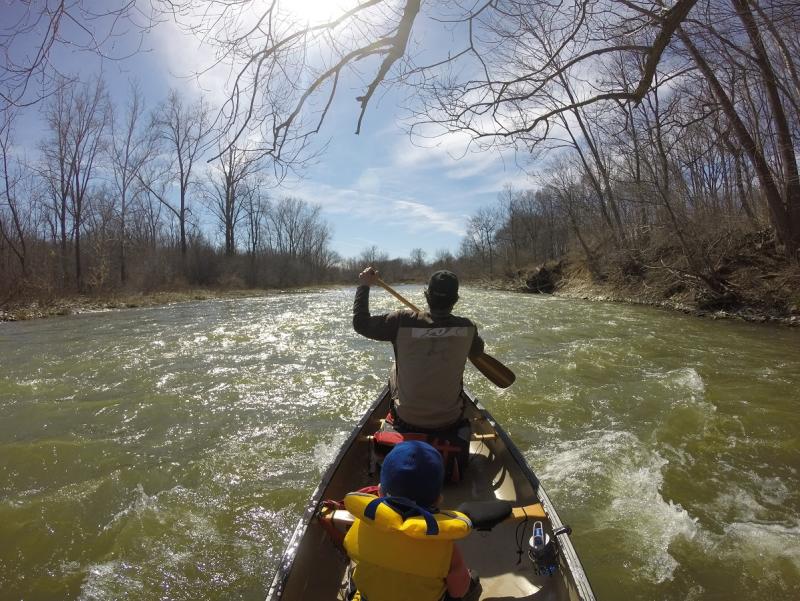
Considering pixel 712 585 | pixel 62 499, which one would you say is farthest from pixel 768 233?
pixel 62 499

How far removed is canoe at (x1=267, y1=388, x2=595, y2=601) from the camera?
7.45ft

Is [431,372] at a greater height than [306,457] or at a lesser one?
greater

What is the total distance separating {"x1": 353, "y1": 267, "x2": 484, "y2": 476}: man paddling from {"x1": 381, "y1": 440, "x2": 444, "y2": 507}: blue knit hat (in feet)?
4.82

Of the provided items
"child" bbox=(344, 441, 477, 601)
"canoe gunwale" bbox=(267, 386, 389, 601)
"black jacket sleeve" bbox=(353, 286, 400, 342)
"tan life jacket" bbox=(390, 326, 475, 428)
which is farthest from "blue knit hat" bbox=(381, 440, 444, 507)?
"black jacket sleeve" bbox=(353, 286, 400, 342)

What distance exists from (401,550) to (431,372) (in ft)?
5.27

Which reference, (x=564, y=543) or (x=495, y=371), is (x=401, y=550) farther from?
(x=495, y=371)

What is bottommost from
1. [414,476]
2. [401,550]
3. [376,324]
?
[401,550]

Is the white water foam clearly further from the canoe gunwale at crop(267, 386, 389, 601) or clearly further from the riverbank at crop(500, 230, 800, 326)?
the riverbank at crop(500, 230, 800, 326)

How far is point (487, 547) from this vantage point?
2770 millimetres

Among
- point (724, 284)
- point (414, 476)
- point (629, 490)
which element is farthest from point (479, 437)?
point (724, 284)

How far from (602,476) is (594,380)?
3443mm

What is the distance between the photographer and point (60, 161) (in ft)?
82.8

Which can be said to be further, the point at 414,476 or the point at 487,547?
the point at 487,547

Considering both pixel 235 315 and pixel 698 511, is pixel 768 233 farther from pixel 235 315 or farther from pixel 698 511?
pixel 235 315
